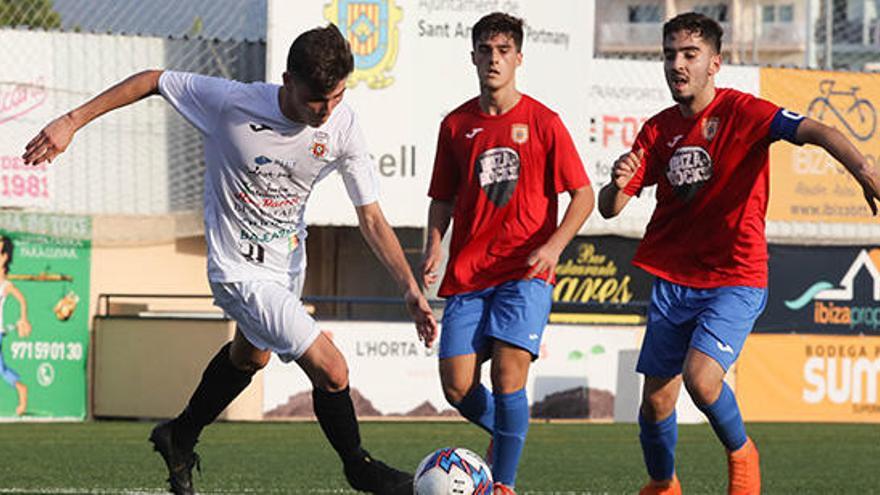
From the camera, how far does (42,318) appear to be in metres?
18.3

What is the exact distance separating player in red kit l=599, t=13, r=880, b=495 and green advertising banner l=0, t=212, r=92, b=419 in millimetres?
11008

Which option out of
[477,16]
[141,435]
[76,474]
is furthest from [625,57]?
[76,474]

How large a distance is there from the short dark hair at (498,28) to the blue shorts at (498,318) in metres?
1.21

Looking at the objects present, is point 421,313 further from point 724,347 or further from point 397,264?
point 724,347

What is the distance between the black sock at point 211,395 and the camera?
8.37 meters

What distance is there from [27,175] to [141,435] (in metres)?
4.06

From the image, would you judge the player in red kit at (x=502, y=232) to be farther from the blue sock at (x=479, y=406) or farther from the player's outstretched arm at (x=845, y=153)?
the player's outstretched arm at (x=845, y=153)

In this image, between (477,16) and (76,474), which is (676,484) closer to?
Result: (76,474)

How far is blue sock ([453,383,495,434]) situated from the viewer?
8828 millimetres

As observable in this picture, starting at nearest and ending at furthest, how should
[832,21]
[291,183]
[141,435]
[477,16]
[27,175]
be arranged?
[291,183]
[141,435]
[27,175]
[477,16]
[832,21]

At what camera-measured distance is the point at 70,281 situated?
18734mm

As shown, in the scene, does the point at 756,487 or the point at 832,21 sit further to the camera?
the point at 832,21

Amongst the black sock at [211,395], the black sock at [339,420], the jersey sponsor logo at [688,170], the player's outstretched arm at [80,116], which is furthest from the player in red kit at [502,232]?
the player's outstretched arm at [80,116]

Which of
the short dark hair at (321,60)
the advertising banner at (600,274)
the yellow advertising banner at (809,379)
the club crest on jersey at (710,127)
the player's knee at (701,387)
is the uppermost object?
the short dark hair at (321,60)
